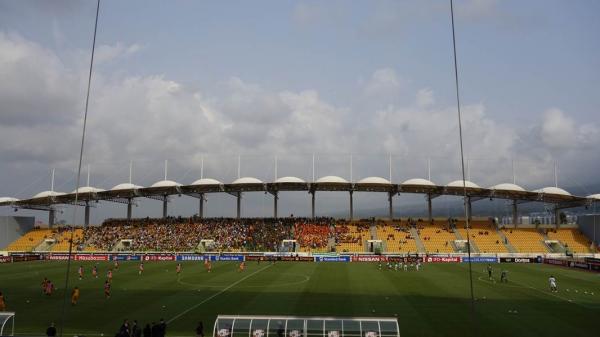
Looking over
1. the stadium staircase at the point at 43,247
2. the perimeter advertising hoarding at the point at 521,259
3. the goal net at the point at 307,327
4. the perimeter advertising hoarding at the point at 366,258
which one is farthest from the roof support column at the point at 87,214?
the goal net at the point at 307,327

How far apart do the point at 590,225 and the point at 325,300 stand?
6760 centimetres

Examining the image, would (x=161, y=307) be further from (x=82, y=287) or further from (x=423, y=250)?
(x=423, y=250)

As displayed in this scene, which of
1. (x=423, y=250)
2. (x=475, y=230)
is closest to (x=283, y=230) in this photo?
(x=423, y=250)

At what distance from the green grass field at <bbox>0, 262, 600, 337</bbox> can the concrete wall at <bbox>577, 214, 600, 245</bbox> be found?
3157 cm

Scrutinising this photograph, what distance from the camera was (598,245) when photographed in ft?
248

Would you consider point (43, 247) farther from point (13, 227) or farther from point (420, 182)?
point (420, 182)

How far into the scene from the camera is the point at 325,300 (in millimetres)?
32938

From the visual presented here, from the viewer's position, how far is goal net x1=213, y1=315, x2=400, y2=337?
16.8 m

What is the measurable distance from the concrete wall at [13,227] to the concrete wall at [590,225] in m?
105

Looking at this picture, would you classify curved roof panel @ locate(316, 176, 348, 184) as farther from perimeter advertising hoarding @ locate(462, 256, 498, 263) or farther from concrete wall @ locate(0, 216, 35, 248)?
concrete wall @ locate(0, 216, 35, 248)

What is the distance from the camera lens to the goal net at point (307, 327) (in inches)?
663

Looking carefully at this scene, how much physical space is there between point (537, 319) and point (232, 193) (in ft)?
222

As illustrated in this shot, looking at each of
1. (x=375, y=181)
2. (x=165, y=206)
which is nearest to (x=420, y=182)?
(x=375, y=181)

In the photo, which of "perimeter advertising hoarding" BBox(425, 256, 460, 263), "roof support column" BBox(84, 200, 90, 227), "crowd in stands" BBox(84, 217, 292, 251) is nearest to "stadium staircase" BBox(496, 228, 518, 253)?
"perimeter advertising hoarding" BBox(425, 256, 460, 263)
